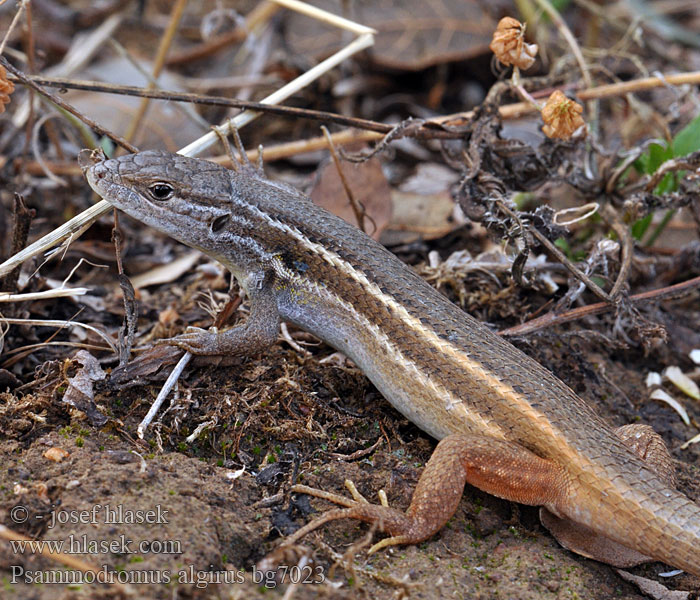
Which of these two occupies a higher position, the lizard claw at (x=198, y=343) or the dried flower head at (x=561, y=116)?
the dried flower head at (x=561, y=116)

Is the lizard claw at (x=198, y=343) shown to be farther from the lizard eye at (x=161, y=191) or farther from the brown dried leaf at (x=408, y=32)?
the brown dried leaf at (x=408, y=32)

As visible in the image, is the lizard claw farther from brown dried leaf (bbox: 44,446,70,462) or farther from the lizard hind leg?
the lizard hind leg

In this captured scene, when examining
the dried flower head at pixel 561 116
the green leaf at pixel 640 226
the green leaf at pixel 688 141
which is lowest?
the green leaf at pixel 640 226

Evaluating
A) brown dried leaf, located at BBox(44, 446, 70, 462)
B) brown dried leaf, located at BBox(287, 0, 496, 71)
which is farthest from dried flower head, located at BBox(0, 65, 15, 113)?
brown dried leaf, located at BBox(287, 0, 496, 71)

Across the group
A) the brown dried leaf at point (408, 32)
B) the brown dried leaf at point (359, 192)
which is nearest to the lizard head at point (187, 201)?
the brown dried leaf at point (359, 192)

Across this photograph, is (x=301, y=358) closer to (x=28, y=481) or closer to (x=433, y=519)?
(x=433, y=519)

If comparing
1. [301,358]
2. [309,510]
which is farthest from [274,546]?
[301,358]
